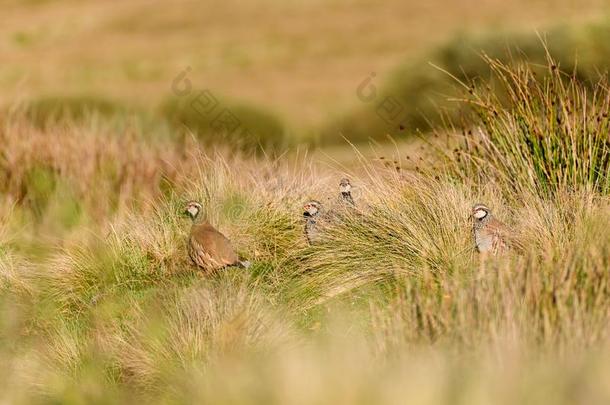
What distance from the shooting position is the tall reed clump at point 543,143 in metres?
6.92

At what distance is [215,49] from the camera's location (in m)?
32.8

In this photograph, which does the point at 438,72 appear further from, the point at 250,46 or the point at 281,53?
the point at 250,46

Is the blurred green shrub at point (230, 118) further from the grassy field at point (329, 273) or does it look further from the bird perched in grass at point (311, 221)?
the bird perched in grass at point (311, 221)

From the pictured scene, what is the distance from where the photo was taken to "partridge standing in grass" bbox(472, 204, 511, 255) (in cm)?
605

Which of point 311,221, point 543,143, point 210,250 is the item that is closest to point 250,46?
point 543,143

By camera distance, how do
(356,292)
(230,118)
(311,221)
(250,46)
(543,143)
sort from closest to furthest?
(356,292) → (311,221) → (543,143) → (230,118) → (250,46)

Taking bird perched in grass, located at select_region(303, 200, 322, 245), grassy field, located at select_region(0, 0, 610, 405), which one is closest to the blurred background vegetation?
grassy field, located at select_region(0, 0, 610, 405)

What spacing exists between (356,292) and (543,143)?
1739 millimetres

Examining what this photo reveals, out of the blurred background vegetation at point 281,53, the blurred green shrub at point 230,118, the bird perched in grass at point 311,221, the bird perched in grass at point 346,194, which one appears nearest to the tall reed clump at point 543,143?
the bird perched in grass at point 346,194

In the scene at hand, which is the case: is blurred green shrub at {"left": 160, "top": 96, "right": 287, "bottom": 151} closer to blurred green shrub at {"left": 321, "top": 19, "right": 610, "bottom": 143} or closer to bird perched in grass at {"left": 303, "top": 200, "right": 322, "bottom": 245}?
blurred green shrub at {"left": 321, "top": 19, "right": 610, "bottom": 143}

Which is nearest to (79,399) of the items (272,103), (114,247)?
(114,247)

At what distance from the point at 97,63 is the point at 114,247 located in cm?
2535

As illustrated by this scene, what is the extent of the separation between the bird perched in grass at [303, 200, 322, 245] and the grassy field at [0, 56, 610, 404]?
8 cm

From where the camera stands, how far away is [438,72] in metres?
22.4
